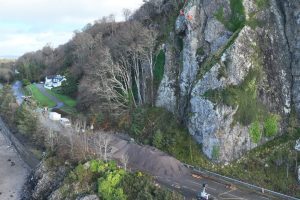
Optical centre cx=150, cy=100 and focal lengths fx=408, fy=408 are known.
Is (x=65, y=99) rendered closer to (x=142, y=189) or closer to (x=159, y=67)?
(x=159, y=67)

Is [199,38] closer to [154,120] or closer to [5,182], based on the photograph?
[154,120]

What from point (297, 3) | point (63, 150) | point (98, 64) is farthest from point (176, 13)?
point (63, 150)

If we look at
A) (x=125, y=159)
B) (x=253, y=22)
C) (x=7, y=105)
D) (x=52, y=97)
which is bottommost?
(x=125, y=159)

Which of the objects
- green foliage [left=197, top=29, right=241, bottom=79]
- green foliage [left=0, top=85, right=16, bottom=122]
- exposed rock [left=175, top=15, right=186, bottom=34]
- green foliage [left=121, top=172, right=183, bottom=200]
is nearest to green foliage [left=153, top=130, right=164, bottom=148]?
green foliage [left=121, top=172, right=183, bottom=200]

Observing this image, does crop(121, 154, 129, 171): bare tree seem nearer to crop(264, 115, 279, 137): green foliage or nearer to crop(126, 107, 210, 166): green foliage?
crop(126, 107, 210, 166): green foliage

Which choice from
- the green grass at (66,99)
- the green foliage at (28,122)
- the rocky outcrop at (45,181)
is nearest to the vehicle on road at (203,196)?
the rocky outcrop at (45,181)

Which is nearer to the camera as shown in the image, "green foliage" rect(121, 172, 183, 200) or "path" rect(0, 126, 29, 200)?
"green foliage" rect(121, 172, 183, 200)

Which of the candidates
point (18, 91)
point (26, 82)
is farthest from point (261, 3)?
point (26, 82)
